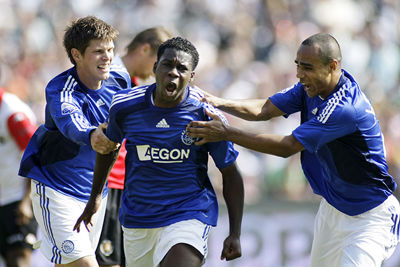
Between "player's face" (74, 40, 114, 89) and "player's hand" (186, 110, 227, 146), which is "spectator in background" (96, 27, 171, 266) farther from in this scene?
"player's hand" (186, 110, 227, 146)

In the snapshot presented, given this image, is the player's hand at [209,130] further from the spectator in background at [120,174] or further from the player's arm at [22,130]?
the player's arm at [22,130]

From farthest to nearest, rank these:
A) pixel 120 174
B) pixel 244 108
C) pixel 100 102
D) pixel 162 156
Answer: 1. pixel 120 174
2. pixel 244 108
3. pixel 100 102
4. pixel 162 156

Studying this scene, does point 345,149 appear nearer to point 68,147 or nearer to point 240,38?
point 68,147

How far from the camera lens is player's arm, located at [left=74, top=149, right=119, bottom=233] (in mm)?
5984

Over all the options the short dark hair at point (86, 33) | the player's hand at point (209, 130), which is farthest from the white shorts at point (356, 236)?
the short dark hair at point (86, 33)

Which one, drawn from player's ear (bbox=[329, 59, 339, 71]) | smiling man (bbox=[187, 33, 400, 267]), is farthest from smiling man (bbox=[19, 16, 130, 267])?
player's ear (bbox=[329, 59, 339, 71])

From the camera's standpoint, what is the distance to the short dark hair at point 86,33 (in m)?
6.36

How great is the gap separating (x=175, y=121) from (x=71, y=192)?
1363mm

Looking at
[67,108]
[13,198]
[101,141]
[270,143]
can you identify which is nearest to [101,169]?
[101,141]

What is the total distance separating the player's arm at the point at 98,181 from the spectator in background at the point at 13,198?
2354 millimetres

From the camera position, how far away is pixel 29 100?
13977 mm

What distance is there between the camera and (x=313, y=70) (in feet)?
19.1

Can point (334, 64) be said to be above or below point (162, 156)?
above

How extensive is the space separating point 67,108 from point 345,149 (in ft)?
7.33
